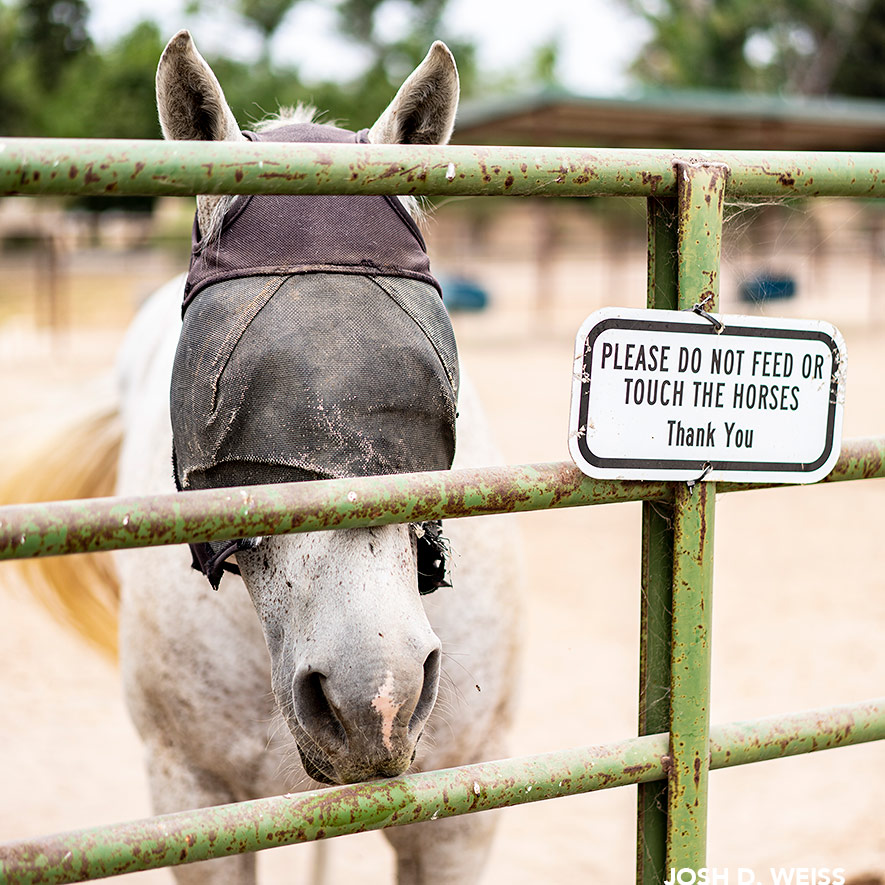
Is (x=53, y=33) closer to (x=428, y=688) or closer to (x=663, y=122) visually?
(x=663, y=122)

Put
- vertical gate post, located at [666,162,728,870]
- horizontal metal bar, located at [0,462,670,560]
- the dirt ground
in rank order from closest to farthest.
A: horizontal metal bar, located at [0,462,670,560]
vertical gate post, located at [666,162,728,870]
the dirt ground

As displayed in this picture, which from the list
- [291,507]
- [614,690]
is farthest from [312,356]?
[614,690]

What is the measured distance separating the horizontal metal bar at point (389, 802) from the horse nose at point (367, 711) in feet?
0.13

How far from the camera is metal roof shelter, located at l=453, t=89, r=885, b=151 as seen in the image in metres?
12.1

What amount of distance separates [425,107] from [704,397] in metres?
0.60

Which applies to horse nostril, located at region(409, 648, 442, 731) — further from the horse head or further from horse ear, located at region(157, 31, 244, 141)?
horse ear, located at region(157, 31, 244, 141)

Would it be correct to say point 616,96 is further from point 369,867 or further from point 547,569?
point 369,867

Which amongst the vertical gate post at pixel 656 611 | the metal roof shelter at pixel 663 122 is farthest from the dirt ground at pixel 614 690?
the metal roof shelter at pixel 663 122

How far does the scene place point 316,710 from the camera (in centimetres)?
116

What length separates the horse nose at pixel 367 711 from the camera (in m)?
1.10

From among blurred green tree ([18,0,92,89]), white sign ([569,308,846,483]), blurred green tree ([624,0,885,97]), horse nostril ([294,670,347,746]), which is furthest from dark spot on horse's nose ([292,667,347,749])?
blurred green tree ([624,0,885,97])

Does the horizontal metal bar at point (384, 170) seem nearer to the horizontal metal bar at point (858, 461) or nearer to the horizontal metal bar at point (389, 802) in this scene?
the horizontal metal bar at point (858, 461)

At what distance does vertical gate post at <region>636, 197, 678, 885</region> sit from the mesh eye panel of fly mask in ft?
0.92

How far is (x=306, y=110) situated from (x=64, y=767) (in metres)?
2.56
